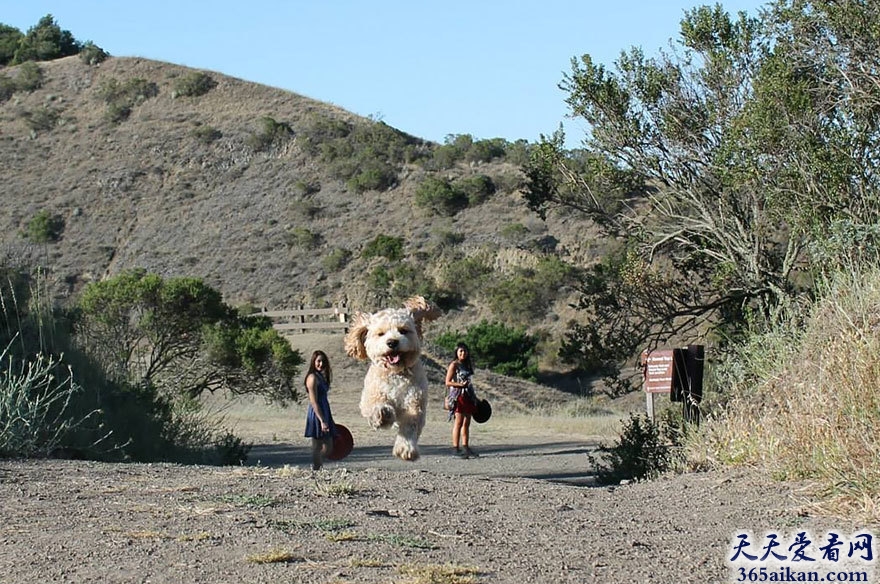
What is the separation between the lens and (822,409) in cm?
895

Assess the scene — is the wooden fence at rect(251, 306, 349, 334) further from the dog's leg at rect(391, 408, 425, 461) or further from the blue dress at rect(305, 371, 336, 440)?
the dog's leg at rect(391, 408, 425, 461)

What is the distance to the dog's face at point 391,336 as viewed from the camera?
1136cm

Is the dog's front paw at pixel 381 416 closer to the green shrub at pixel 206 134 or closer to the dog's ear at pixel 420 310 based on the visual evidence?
the dog's ear at pixel 420 310

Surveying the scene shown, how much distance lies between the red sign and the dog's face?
2.49 meters

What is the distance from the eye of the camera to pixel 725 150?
15.4 metres

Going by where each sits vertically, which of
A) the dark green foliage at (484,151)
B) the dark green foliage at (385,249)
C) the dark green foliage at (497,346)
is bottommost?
the dark green foliage at (497,346)

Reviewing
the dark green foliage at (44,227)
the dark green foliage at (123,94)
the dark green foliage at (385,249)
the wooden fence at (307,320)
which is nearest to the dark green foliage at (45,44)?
the dark green foliage at (123,94)

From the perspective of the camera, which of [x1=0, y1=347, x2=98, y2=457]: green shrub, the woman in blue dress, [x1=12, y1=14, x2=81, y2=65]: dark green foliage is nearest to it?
[x1=0, y1=347, x2=98, y2=457]: green shrub

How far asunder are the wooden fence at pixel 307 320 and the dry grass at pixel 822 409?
3101cm

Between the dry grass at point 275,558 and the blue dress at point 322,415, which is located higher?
the blue dress at point 322,415

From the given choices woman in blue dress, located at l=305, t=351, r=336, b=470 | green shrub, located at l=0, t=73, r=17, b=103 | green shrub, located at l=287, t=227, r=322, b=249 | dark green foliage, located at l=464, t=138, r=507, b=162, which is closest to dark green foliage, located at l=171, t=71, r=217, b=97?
green shrub, located at l=0, t=73, r=17, b=103

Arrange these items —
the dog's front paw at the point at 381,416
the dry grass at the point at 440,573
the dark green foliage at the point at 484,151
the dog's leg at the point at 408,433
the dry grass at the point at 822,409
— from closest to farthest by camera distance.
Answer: the dry grass at the point at 440,573
the dry grass at the point at 822,409
the dog's front paw at the point at 381,416
the dog's leg at the point at 408,433
the dark green foliage at the point at 484,151

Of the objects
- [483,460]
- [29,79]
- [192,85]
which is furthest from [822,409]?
[29,79]

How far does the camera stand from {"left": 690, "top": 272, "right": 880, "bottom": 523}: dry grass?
8.31m
